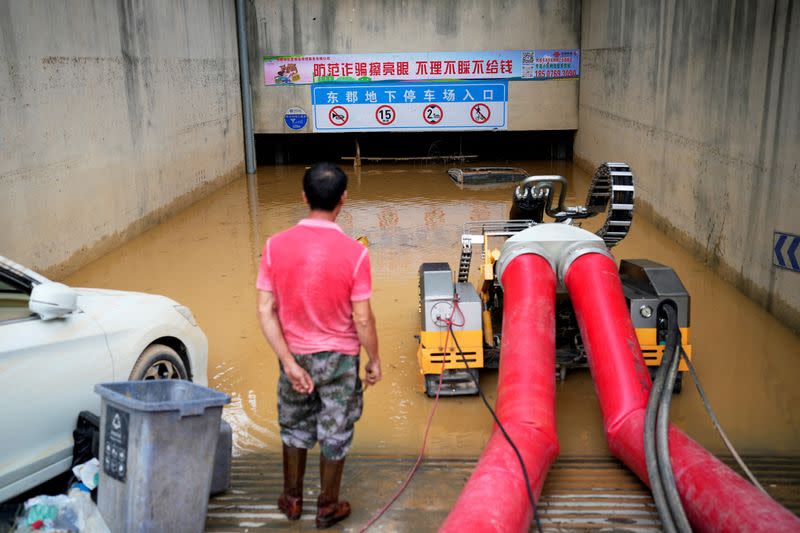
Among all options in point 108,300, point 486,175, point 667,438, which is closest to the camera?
point 667,438

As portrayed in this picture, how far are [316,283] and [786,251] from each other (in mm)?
4735

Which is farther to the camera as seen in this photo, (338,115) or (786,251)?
(338,115)

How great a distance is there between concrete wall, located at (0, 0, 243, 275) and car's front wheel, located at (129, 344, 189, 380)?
12.0ft

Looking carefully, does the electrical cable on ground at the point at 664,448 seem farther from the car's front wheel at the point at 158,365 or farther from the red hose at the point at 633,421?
the car's front wheel at the point at 158,365

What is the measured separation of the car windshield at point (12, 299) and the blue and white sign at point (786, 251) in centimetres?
544

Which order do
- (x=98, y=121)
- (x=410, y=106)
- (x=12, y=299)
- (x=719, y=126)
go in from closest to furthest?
1. (x=12, y=299)
2. (x=719, y=126)
3. (x=98, y=121)
4. (x=410, y=106)

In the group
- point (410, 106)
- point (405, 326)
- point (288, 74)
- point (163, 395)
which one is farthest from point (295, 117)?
point (163, 395)

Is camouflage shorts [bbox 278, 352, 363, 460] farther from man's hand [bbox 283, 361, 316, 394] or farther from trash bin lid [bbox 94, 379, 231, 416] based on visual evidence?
trash bin lid [bbox 94, 379, 231, 416]

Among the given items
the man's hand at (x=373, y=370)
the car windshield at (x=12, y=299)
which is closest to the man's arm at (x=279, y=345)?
the man's hand at (x=373, y=370)

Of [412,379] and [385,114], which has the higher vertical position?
[385,114]

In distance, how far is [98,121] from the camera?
932 centimetres

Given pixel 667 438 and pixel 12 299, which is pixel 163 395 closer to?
pixel 12 299

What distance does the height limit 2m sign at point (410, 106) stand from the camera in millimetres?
15961

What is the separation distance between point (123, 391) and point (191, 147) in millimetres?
9676
